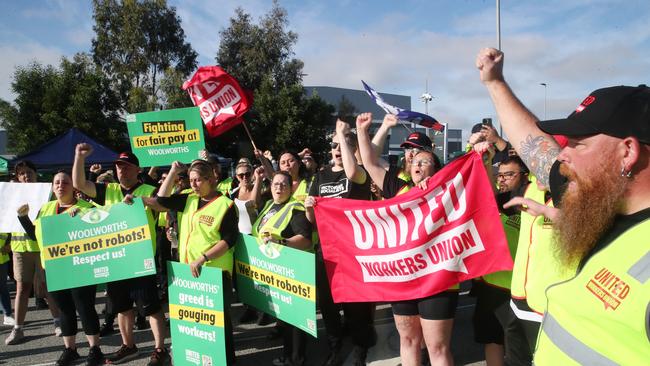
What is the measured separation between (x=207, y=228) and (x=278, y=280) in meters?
0.81

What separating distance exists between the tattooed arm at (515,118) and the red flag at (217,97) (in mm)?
4676

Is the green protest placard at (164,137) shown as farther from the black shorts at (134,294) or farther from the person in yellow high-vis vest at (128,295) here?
the black shorts at (134,294)

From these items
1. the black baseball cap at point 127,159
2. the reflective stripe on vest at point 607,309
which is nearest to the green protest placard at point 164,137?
the black baseball cap at point 127,159

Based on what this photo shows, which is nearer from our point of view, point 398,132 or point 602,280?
point 602,280

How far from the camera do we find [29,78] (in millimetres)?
21000

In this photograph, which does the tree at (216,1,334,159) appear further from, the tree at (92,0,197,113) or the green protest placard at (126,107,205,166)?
the green protest placard at (126,107,205,166)

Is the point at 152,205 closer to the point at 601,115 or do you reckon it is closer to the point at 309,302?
the point at 309,302

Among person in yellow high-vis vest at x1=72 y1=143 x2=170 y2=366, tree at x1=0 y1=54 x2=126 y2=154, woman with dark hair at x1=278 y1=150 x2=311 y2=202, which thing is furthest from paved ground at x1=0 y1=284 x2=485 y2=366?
tree at x1=0 y1=54 x2=126 y2=154

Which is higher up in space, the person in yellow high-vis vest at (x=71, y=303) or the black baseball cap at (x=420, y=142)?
the black baseball cap at (x=420, y=142)

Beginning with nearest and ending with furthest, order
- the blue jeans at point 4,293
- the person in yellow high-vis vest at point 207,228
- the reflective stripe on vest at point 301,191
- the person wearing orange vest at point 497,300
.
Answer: the person wearing orange vest at point 497,300 < the person in yellow high-vis vest at point 207,228 < the reflective stripe on vest at point 301,191 < the blue jeans at point 4,293

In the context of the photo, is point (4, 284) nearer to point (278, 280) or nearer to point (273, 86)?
point (278, 280)

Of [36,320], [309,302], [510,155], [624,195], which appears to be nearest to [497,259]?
[510,155]

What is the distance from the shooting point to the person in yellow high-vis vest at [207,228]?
3977 mm

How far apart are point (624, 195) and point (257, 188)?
4796 millimetres
